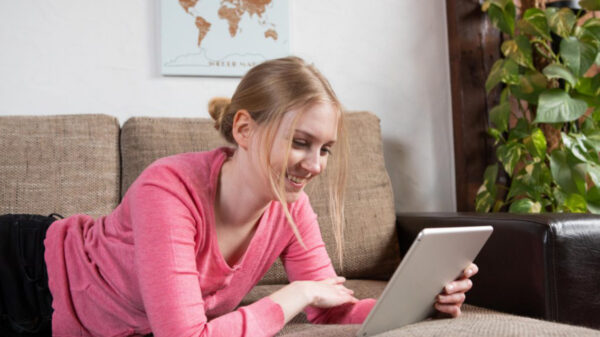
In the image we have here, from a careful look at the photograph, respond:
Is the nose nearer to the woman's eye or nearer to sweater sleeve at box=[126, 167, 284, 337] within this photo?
the woman's eye

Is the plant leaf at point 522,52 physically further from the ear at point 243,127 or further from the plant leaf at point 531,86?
the ear at point 243,127

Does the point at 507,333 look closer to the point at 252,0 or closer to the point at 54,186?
the point at 54,186

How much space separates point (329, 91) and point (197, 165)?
295 mm

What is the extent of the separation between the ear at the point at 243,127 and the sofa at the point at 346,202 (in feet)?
0.75

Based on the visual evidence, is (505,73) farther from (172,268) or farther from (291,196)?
(172,268)

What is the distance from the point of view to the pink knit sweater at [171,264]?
3.03 ft

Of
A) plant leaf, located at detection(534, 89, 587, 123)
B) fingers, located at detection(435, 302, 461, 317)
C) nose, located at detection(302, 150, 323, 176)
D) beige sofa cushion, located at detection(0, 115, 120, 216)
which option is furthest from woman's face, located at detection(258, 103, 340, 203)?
plant leaf, located at detection(534, 89, 587, 123)

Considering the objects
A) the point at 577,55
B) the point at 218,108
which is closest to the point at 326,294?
the point at 218,108

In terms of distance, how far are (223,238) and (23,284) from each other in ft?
1.44

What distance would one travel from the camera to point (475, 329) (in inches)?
33.9

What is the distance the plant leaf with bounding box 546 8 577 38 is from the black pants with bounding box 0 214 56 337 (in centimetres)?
162

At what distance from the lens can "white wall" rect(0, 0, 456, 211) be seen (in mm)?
1820

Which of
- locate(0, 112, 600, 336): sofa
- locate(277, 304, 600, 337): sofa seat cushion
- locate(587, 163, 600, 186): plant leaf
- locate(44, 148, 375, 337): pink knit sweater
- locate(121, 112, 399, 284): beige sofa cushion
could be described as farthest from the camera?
locate(587, 163, 600, 186): plant leaf

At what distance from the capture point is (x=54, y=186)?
1.46 meters
